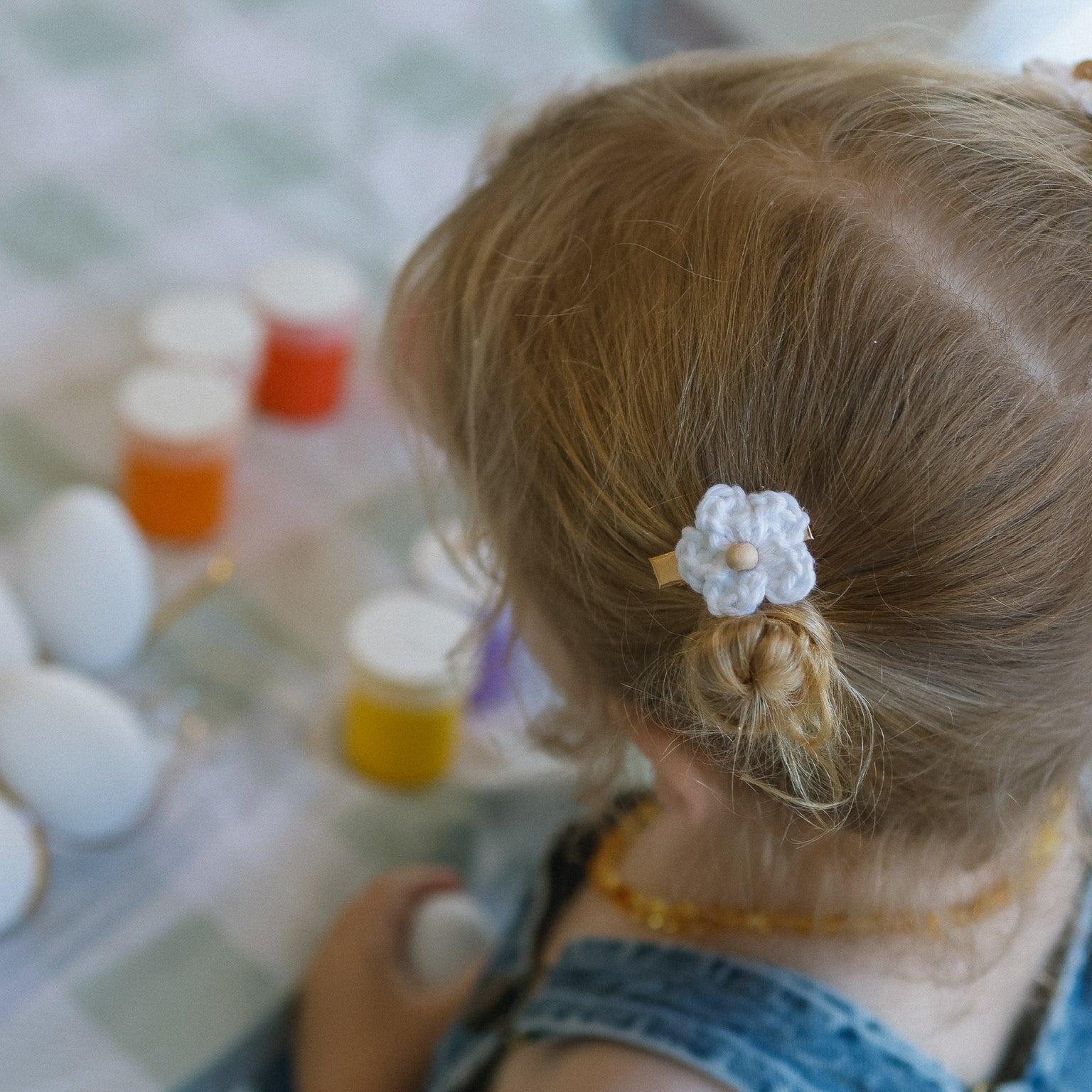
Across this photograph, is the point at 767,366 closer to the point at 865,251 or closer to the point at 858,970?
the point at 865,251

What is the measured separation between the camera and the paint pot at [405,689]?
68 cm

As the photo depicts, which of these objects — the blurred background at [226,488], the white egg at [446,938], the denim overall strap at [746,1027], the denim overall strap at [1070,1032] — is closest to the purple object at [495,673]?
the blurred background at [226,488]

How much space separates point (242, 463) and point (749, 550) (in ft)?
1.88

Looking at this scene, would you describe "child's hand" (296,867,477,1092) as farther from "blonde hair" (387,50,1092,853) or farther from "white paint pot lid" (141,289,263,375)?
"white paint pot lid" (141,289,263,375)

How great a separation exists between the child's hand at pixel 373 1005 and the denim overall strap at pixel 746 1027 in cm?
11

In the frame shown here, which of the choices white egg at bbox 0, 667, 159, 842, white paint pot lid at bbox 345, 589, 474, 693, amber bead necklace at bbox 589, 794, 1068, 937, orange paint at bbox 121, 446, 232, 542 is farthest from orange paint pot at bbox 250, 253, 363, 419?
amber bead necklace at bbox 589, 794, 1068, 937

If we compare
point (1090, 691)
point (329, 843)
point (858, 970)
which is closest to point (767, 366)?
point (1090, 691)

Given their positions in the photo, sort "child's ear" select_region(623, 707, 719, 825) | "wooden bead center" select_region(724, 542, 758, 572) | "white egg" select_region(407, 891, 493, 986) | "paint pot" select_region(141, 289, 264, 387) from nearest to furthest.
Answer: "wooden bead center" select_region(724, 542, 758, 572) → "child's ear" select_region(623, 707, 719, 825) → "white egg" select_region(407, 891, 493, 986) → "paint pot" select_region(141, 289, 264, 387)

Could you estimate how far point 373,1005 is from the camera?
62cm

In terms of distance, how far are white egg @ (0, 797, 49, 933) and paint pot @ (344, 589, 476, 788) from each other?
185mm

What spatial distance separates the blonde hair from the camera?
0.36 metres

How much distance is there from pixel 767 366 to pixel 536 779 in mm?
419

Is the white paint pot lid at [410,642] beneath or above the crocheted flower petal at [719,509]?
beneath

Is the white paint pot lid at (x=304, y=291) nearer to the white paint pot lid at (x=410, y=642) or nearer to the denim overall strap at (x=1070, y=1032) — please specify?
the white paint pot lid at (x=410, y=642)
